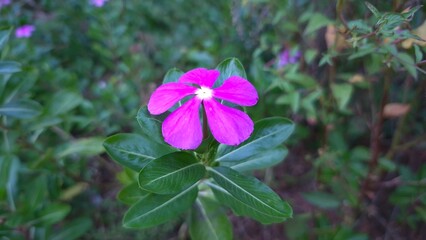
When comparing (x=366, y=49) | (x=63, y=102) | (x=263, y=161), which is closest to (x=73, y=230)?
(x=63, y=102)

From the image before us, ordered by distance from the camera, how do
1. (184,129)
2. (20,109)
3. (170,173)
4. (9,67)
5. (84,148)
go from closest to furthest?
(184,129), (170,173), (9,67), (20,109), (84,148)

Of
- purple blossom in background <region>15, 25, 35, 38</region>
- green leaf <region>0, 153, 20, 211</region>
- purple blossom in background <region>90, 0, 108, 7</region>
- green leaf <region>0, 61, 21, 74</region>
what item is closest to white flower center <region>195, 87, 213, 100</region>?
green leaf <region>0, 61, 21, 74</region>

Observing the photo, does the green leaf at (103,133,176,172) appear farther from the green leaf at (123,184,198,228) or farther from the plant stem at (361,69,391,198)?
the plant stem at (361,69,391,198)

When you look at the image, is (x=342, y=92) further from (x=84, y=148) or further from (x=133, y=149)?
(x=84, y=148)

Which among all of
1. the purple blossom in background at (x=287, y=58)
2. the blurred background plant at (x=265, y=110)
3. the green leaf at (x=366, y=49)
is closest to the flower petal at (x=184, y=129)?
the blurred background plant at (x=265, y=110)

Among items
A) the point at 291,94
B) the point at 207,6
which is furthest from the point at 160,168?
the point at 207,6

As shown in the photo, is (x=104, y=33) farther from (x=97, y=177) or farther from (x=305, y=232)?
(x=305, y=232)
